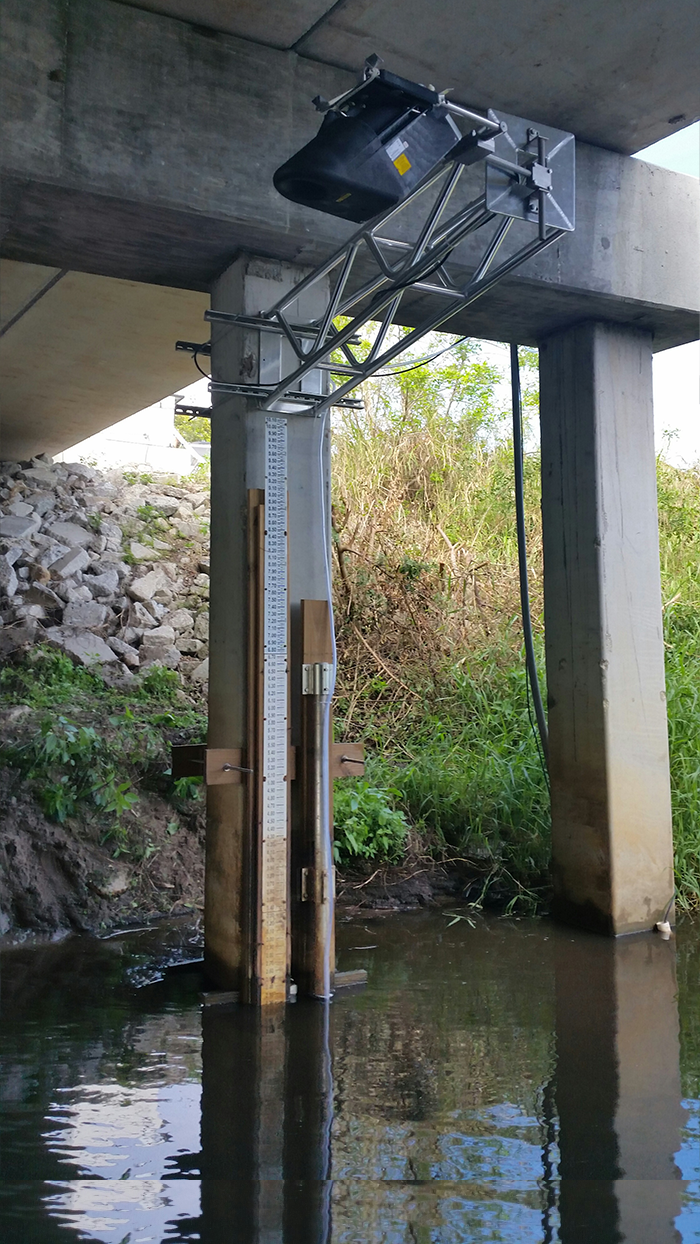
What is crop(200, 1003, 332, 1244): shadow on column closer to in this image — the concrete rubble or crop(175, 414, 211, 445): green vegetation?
the concrete rubble

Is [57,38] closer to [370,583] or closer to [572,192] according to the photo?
[572,192]

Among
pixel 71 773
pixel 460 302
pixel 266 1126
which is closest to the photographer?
pixel 266 1126

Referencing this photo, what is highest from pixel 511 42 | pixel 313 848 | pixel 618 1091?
pixel 511 42

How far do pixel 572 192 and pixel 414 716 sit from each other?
4.52 meters

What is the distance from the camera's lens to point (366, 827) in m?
5.56

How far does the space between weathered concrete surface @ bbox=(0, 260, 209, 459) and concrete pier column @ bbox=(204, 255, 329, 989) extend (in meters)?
2.19

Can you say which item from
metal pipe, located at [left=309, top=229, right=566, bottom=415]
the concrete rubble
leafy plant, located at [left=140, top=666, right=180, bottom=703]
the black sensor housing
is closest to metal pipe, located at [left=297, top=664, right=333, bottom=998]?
metal pipe, located at [left=309, top=229, right=566, bottom=415]

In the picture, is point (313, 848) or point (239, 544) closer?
point (313, 848)

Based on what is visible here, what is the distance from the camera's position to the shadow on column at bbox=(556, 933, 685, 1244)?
2.38 m

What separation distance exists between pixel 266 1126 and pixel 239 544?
88.0 inches

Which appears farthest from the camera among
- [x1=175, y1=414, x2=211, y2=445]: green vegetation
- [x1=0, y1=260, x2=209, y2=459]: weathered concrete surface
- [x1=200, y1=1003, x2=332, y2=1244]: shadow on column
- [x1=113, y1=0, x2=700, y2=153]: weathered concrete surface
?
[x1=175, y1=414, x2=211, y2=445]: green vegetation

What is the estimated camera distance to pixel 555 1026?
12.1ft

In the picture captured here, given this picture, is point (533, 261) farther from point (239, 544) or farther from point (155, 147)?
point (239, 544)

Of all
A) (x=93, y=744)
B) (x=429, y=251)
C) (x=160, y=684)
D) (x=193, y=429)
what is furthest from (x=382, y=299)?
(x=193, y=429)
